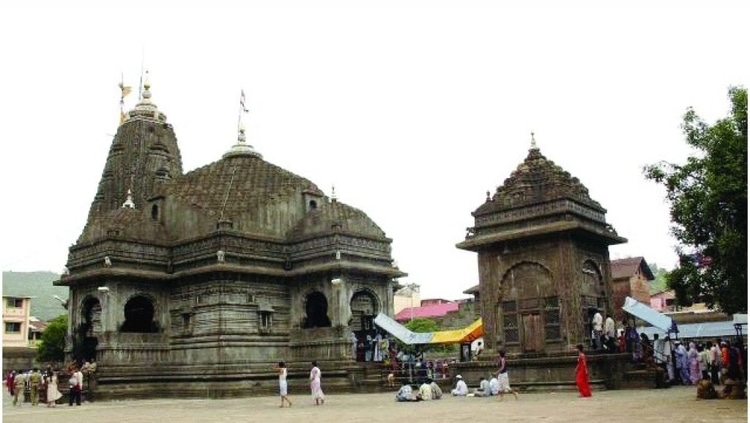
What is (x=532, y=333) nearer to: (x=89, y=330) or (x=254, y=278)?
(x=254, y=278)

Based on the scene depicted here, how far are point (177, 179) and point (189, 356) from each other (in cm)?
987

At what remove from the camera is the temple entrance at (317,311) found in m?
35.5

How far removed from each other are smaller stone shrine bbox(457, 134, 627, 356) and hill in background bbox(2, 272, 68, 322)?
3601 inches

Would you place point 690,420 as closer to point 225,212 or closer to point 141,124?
point 225,212

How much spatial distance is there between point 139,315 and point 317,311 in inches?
324

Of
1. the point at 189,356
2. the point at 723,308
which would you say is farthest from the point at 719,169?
the point at 189,356

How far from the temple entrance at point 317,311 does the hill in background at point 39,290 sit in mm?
78413

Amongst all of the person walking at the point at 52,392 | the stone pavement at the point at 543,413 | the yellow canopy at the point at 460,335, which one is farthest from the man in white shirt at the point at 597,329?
the person walking at the point at 52,392

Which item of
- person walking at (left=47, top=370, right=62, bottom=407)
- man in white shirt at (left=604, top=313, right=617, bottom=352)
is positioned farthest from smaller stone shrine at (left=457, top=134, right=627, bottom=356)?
person walking at (left=47, top=370, right=62, bottom=407)

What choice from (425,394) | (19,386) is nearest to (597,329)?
(425,394)

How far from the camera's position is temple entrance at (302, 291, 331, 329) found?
35469 mm

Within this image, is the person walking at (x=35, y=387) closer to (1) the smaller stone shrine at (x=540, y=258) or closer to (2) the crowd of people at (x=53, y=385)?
(2) the crowd of people at (x=53, y=385)

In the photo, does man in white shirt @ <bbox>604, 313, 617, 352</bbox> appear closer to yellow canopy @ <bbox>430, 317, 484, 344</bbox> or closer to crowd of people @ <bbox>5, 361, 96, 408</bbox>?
yellow canopy @ <bbox>430, 317, 484, 344</bbox>

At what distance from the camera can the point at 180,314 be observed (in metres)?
32.9
